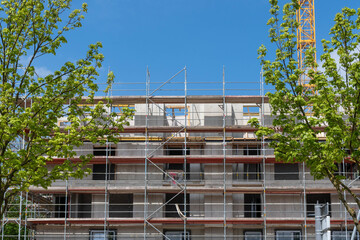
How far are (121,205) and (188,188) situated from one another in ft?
14.8

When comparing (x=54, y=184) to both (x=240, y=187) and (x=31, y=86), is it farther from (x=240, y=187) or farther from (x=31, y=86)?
(x=31, y=86)

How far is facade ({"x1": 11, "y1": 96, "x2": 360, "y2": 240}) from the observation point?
32.9 meters

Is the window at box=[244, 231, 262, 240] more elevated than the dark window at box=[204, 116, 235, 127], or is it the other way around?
the dark window at box=[204, 116, 235, 127]

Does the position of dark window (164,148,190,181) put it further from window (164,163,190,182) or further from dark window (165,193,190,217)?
dark window (165,193,190,217)

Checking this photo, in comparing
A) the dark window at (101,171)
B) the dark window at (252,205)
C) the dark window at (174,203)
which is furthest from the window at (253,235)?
the dark window at (101,171)

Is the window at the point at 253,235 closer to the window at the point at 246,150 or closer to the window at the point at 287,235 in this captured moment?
the window at the point at 287,235

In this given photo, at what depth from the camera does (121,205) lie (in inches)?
1368

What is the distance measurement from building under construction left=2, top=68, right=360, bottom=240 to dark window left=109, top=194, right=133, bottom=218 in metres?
0.06

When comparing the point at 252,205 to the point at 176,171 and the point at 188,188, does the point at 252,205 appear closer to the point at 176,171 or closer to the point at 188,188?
the point at 188,188

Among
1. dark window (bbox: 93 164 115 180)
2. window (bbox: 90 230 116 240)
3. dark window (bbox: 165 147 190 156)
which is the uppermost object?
dark window (bbox: 165 147 190 156)

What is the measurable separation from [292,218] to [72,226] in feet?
40.4

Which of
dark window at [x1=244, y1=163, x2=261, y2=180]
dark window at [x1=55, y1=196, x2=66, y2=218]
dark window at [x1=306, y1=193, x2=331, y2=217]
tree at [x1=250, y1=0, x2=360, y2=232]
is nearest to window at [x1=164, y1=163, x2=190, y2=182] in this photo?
dark window at [x1=244, y1=163, x2=261, y2=180]

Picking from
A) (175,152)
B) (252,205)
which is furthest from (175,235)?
(175,152)

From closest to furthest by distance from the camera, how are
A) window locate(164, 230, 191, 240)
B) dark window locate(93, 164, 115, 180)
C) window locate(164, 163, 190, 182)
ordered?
window locate(164, 230, 191, 240) → window locate(164, 163, 190, 182) → dark window locate(93, 164, 115, 180)
